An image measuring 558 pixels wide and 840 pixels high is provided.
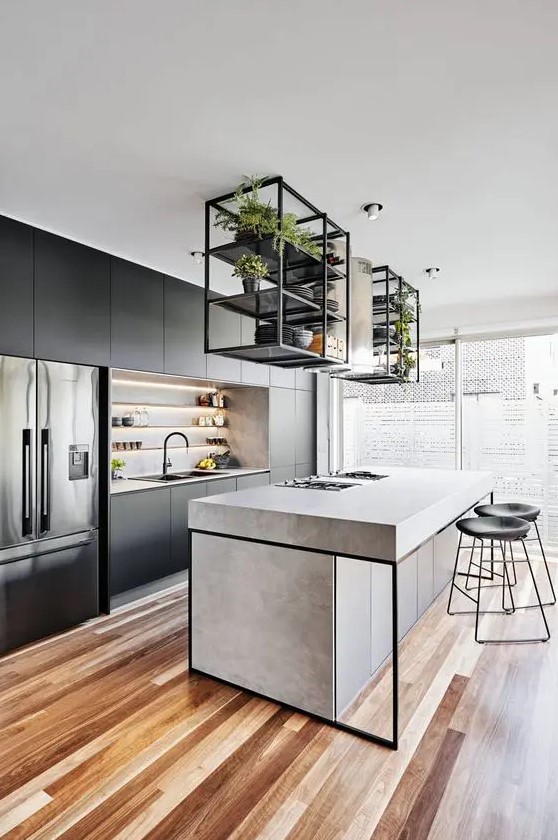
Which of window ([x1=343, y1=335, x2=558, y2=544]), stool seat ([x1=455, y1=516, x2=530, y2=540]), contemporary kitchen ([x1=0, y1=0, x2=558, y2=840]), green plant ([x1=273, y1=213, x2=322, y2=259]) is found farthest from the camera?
window ([x1=343, y1=335, x2=558, y2=544])

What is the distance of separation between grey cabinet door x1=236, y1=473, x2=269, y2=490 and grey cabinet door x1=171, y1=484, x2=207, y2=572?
2.37 feet

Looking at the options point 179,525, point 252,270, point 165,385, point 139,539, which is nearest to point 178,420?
point 165,385

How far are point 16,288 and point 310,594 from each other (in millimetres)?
2427

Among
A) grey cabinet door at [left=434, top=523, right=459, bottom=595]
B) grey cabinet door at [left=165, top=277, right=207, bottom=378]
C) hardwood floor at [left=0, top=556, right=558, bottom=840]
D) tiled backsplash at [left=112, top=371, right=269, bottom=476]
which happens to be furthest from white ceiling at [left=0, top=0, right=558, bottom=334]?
hardwood floor at [left=0, top=556, right=558, bottom=840]

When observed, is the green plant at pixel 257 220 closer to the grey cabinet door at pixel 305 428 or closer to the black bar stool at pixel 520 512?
the black bar stool at pixel 520 512

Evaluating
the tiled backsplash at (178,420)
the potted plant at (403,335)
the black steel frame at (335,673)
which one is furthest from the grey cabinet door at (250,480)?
the black steel frame at (335,673)

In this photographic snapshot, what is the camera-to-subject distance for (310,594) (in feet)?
7.50

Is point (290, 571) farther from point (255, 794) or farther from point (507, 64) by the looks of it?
point (507, 64)

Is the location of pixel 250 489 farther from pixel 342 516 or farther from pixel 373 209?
pixel 373 209

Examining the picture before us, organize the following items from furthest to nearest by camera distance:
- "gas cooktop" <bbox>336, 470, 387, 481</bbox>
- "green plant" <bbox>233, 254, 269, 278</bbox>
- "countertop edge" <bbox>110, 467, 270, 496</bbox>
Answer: "gas cooktop" <bbox>336, 470, 387, 481</bbox> < "countertop edge" <bbox>110, 467, 270, 496</bbox> < "green plant" <bbox>233, 254, 269, 278</bbox>

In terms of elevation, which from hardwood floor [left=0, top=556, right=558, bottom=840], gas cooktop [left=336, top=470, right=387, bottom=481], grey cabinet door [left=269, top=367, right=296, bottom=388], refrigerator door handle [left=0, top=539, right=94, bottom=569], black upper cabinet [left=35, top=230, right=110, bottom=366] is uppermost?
black upper cabinet [left=35, top=230, right=110, bottom=366]

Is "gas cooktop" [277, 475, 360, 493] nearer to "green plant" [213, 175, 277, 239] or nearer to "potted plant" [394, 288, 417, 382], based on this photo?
"potted plant" [394, 288, 417, 382]

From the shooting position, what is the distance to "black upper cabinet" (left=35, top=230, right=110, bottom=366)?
10.3 ft

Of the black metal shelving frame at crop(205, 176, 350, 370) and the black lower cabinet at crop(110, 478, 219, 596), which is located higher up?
the black metal shelving frame at crop(205, 176, 350, 370)
